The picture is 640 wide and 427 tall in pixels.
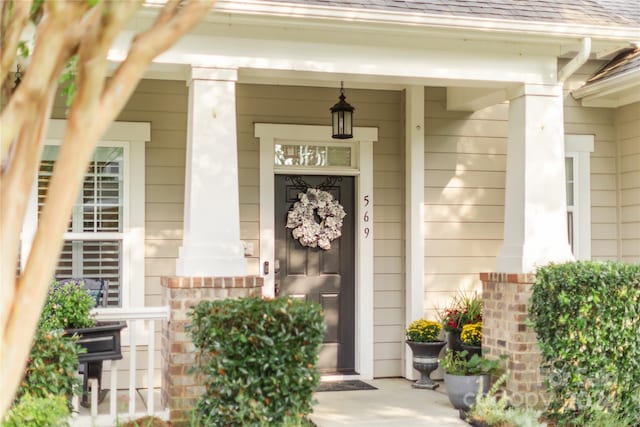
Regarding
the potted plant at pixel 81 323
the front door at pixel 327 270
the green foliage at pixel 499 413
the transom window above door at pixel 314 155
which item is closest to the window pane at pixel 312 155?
the transom window above door at pixel 314 155

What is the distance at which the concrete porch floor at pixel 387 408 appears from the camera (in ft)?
18.8

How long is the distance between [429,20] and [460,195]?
8.16ft

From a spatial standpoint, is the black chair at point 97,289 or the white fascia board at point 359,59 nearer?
the white fascia board at point 359,59

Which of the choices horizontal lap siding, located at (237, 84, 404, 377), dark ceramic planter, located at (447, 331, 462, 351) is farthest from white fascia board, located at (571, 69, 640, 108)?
dark ceramic planter, located at (447, 331, 462, 351)

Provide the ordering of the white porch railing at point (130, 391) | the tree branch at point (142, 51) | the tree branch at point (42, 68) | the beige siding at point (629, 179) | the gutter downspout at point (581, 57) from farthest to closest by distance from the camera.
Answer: the beige siding at point (629, 179), the gutter downspout at point (581, 57), the white porch railing at point (130, 391), the tree branch at point (142, 51), the tree branch at point (42, 68)

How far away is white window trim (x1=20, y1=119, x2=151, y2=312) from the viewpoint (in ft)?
23.0

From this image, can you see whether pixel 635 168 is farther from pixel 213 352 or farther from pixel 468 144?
pixel 213 352

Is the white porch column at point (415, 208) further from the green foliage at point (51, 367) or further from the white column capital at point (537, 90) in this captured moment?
the green foliage at point (51, 367)

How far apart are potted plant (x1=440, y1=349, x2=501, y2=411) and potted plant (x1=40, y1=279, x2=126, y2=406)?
251cm

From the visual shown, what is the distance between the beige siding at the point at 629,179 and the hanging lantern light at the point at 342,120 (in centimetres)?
285

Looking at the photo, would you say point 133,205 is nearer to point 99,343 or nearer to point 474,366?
point 99,343

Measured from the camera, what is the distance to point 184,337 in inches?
212

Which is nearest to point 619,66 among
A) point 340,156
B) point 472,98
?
point 472,98

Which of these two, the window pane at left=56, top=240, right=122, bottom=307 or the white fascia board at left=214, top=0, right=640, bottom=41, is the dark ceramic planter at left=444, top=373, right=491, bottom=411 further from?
the window pane at left=56, top=240, right=122, bottom=307
